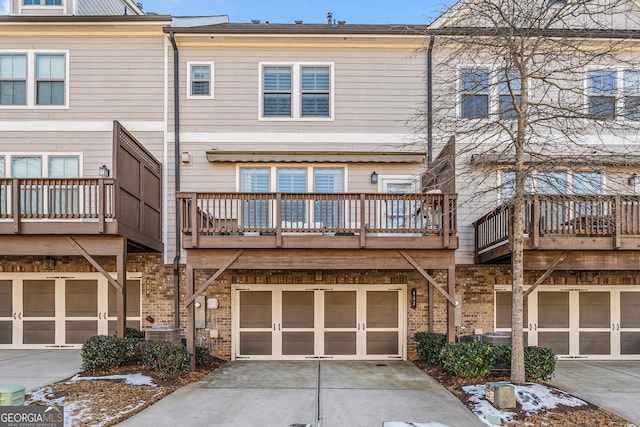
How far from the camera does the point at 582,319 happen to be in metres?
11.0

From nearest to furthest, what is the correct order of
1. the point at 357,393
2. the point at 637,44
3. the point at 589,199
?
the point at 357,393 → the point at 589,199 → the point at 637,44

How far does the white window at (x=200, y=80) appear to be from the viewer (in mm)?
11102

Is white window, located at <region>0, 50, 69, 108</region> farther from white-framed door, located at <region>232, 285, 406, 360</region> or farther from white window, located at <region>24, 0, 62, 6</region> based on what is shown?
white-framed door, located at <region>232, 285, 406, 360</region>

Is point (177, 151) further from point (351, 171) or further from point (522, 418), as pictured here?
point (522, 418)

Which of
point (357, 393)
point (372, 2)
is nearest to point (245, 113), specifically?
point (372, 2)

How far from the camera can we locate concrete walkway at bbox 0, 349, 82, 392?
308 inches

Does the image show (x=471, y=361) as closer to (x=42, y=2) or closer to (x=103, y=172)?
(x=103, y=172)

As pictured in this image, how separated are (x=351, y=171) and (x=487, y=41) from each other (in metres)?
4.26

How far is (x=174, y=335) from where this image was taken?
29.6ft

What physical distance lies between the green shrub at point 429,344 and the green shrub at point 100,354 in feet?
19.9

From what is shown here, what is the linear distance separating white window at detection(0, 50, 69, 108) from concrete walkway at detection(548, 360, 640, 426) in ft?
40.2

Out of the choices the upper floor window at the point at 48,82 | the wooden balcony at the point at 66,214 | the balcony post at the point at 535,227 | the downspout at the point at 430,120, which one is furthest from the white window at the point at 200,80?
the balcony post at the point at 535,227

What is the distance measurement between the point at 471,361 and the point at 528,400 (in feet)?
4.25

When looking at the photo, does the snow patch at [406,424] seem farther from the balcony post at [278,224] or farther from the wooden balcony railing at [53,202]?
the wooden balcony railing at [53,202]
